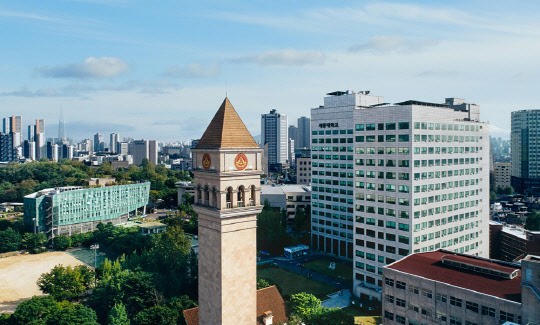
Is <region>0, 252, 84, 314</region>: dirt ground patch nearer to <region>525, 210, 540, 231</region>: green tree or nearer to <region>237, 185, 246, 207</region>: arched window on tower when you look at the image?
<region>237, 185, 246, 207</region>: arched window on tower

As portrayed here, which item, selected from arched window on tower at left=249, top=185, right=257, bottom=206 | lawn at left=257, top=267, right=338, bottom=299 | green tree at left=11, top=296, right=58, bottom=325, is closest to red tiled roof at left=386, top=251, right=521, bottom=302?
lawn at left=257, top=267, right=338, bottom=299

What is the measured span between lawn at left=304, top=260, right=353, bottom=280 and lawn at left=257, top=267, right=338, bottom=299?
20.9 ft

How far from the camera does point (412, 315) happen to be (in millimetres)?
53031

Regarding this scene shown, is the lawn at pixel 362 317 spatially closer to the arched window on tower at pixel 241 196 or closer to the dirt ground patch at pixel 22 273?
the arched window on tower at pixel 241 196

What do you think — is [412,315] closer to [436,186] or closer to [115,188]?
[436,186]

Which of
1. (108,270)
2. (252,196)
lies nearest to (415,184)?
(252,196)

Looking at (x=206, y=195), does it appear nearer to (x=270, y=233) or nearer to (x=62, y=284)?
(x=62, y=284)

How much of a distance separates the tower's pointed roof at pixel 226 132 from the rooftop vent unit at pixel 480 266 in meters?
37.5

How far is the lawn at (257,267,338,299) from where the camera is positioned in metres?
76.4

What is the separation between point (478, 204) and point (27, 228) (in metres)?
125

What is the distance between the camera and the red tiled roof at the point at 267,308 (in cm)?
5312

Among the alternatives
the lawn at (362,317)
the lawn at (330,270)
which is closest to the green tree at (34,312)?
the lawn at (362,317)

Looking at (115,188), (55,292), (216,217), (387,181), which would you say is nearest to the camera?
(216,217)

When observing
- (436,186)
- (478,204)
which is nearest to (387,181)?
(436,186)
